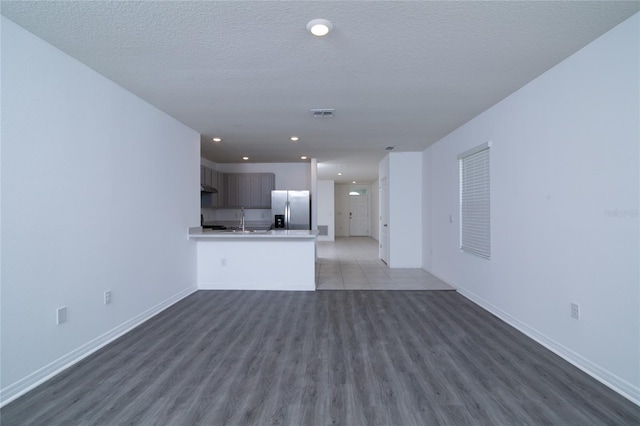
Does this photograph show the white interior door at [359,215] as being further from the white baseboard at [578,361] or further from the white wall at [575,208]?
the white baseboard at [578,361]

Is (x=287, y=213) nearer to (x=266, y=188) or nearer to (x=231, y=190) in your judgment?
(x=266, y=188)

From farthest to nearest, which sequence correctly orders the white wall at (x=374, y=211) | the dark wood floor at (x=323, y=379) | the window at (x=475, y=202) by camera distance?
the white wall at (x=374, y=211), the window at (x=475, y=202), the dark wood floor at (x=323, y=379)

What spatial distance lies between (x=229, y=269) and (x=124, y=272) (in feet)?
6.18

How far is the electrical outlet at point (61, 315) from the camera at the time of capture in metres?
2.44

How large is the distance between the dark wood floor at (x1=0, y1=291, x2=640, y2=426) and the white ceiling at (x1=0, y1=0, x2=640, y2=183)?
8.36 feet

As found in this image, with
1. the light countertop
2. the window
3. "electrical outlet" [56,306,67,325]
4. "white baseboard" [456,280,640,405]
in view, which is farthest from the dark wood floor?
the light countertop

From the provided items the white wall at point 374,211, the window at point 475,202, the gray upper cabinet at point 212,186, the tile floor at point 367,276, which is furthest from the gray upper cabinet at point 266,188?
the white wall at point 374,211

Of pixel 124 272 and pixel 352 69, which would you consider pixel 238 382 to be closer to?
pixel 124 272

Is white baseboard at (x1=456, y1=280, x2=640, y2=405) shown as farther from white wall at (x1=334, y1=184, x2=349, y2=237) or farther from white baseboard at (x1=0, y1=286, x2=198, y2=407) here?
white wall at (x1=334, y1=184, x2=349, y2=237)

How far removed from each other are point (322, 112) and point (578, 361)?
11.6ft

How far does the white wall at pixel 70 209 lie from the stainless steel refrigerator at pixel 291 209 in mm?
3362

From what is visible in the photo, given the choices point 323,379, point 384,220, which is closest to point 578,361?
point 323,379

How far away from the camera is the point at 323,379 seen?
232 centimetres

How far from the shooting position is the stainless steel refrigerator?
7.08m
